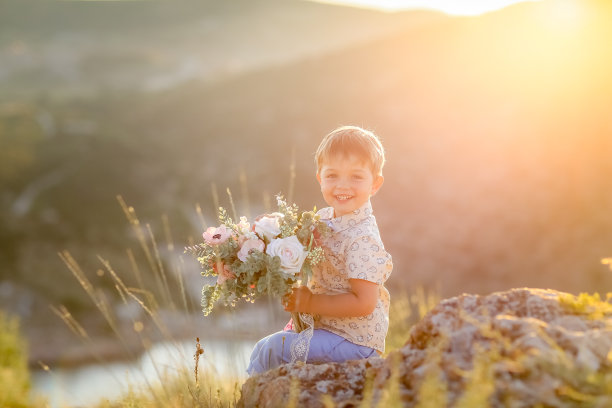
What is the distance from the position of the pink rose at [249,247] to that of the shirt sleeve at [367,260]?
0.51 meters

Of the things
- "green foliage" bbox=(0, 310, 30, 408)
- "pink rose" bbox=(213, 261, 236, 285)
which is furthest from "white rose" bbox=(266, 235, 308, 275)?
"green foliage" bbox=(0, 310, 30, 408)

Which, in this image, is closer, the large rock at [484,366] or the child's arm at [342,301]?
the large rock at [484,366]

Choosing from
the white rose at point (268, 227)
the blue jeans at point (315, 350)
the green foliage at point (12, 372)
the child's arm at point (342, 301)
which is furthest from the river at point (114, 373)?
the white rose at point (268, 227)

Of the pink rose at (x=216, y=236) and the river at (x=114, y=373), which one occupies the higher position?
the pink rose at (x=216, y=236)

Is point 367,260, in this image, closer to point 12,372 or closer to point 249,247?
point 249,247

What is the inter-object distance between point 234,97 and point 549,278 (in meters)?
21.4

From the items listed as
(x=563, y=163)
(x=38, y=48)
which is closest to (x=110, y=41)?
(x=38, y=48)

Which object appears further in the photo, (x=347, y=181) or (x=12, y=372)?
(x=12, y=372)

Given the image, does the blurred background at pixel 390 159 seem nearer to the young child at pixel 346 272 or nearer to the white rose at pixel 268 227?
the young child at pixel 346 272

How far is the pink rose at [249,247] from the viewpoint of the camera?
113 inches

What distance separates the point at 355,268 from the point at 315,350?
1.69ft

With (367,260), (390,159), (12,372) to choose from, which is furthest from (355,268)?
(390,159)

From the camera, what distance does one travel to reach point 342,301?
3.07 m

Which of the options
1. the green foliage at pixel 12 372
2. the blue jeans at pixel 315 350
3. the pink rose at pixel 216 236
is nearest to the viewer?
the pink rose at pixel 216 236
